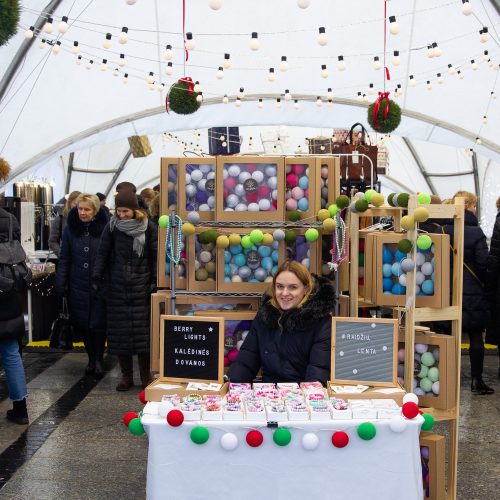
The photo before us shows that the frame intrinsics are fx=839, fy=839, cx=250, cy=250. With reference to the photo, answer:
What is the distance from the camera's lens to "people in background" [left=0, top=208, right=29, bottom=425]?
562cm

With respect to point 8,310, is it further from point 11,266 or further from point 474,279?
point 474,279

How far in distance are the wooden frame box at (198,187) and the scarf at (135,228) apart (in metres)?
2.02

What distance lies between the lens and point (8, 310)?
564 centimetres

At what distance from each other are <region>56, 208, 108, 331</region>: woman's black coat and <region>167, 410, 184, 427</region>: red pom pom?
13.2ft

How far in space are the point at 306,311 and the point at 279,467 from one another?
3.49ft

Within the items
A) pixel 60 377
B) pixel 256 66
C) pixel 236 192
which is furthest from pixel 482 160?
pixel 236 192

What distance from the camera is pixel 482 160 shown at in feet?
83.2

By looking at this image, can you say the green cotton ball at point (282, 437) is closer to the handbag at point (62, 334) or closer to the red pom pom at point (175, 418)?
the red pom pom at point (175, 418)

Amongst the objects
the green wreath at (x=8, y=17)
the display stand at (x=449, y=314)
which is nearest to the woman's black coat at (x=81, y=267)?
the green wreath at (x=8, y=17)

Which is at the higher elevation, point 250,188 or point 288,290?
point 250,188

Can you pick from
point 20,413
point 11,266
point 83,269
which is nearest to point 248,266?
point 11,266

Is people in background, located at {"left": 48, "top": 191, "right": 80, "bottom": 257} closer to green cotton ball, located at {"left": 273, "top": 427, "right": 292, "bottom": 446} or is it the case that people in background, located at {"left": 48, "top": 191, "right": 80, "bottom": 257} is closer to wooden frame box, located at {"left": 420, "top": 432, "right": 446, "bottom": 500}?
wooden frame box, located at {"left": 420, "top": 432, "right": 446, "bottom": 500}

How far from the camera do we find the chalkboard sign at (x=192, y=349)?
3.99 metres

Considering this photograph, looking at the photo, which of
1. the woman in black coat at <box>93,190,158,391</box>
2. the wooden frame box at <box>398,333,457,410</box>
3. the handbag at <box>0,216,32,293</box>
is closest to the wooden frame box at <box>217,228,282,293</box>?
the wooden frame box at <box>398,333,457,410</box>
